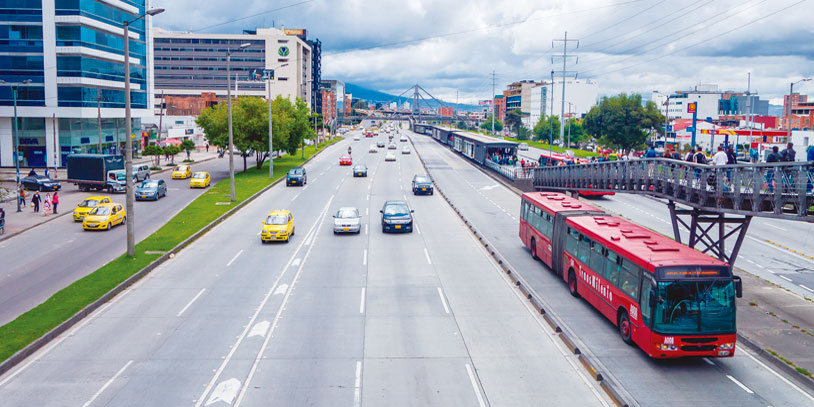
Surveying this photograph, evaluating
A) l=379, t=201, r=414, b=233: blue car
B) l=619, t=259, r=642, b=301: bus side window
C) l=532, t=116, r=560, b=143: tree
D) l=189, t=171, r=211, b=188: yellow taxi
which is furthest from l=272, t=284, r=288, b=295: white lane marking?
l=532, t=116, r=560, b=143: tree

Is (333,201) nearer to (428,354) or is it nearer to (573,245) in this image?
(573,245)

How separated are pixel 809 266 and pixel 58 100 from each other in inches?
2831

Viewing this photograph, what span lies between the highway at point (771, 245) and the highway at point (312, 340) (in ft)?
43.0

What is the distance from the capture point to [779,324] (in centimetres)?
1970

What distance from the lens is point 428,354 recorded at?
16.6 m

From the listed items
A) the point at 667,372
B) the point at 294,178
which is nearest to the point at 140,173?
the point at 294,178

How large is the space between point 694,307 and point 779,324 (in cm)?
603

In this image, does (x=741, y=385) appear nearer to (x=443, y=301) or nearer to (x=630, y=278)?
(x=630, y=278)

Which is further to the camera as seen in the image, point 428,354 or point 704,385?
point 428,354

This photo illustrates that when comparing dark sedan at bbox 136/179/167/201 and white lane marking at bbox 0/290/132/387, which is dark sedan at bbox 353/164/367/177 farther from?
white lane marking at bbox 0/290/132/387

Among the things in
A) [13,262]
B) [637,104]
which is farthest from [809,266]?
[637,104]

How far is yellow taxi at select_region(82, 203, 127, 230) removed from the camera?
35.9 meters

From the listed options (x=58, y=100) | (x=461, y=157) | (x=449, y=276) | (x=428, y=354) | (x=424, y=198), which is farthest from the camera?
(x=461, y=157)

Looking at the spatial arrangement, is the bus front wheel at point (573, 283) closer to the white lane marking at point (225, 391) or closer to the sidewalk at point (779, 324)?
the sidewalk at point (779, 324)
